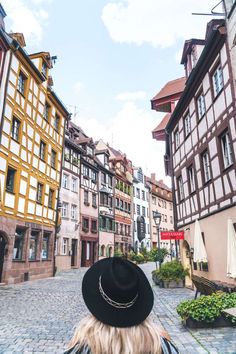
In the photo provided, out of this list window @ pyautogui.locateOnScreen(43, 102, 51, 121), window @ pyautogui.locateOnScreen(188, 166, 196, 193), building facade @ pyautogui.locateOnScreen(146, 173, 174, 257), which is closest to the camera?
window @ pyautogui.locateOnScreen(188, 166, 196, 193)

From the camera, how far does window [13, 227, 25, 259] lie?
664 inches

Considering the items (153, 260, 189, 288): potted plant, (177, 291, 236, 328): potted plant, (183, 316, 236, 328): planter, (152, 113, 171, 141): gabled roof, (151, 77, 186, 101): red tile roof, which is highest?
(151, 77, 186, 101): red tile roof

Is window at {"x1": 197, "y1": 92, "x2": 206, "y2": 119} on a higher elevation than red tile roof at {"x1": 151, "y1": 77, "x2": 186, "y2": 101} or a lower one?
lower

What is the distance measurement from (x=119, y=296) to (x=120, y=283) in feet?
0.21

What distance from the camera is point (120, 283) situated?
62.0 inches

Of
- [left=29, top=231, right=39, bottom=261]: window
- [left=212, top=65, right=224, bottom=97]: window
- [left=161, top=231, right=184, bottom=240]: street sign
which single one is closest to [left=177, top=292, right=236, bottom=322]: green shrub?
[left=161, top=231, right=184, bottom=240]: street sign

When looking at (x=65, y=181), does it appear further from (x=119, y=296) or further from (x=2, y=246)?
(x=119, y=296)

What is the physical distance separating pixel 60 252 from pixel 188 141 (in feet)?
54.3

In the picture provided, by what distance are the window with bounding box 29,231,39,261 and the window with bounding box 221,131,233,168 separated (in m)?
12.7

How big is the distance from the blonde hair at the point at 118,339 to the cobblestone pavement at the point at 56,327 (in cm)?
423

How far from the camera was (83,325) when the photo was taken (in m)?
1.64

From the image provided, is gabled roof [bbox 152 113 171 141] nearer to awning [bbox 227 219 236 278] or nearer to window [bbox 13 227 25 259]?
window [bbox 13 227 25 259]

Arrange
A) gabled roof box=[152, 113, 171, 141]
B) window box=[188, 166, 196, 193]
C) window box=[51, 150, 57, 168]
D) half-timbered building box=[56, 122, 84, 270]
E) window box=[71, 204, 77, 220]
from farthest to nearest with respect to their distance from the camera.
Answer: window box=[71, 204, 77, 220] → half-timbered building box=[56, 122, 84, 270] → window box=[51, 150, 57, 168] → gabled roof box=[152, 113, 171, 141] → window box=[188, 166, 196, 193]

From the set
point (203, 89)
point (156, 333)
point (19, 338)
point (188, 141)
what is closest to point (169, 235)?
point (188, 141)
